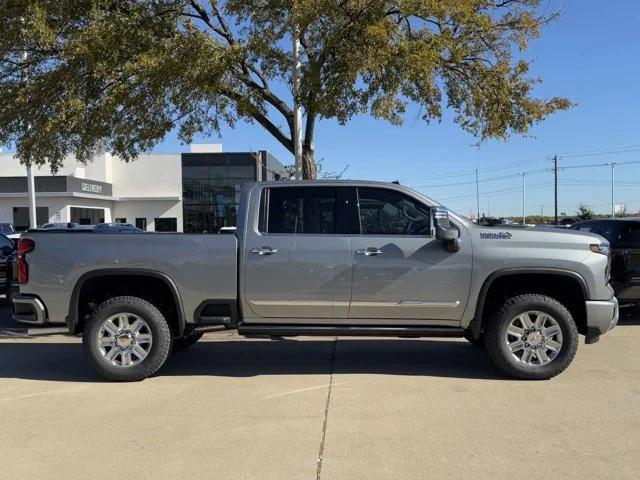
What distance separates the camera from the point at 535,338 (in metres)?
6.14

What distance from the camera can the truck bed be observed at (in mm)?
6125

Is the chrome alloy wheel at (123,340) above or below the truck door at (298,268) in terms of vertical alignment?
below

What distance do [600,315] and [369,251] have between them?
7.89ft

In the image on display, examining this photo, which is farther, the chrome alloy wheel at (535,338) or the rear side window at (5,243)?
the rear side window at (5,243)

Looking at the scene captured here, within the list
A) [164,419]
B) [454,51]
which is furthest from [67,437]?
[454,51]

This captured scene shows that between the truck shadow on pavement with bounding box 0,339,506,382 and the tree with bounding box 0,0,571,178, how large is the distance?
3655 millimetres

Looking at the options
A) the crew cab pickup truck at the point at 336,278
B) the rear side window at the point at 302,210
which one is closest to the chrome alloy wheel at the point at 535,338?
the crew cab pickup truck at the point at 336,278

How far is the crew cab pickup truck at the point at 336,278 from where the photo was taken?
19.9 ft

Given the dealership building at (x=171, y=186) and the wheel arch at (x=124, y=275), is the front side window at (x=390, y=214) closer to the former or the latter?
the wheel arch at (x=124, y=275)

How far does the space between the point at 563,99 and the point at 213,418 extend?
8522 mm

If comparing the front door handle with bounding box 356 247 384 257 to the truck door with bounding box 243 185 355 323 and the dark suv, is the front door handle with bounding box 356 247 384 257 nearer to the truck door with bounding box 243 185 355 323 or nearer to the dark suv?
the truck door with bounding box 243 185 355 323

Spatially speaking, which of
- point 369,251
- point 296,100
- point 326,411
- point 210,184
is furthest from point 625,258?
point 210,184

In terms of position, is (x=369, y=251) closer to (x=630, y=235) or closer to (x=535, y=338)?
(x=535, y=338)

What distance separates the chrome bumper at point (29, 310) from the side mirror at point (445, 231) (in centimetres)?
410
